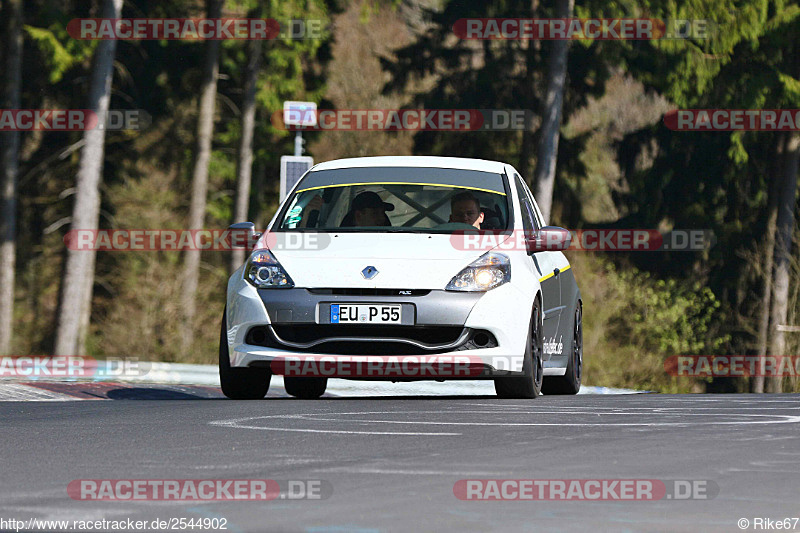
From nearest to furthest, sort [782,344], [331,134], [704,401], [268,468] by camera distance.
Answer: [268,468] < [704,401] < [782,344] < [331,134]

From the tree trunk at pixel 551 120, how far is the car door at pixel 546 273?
16.9 metres

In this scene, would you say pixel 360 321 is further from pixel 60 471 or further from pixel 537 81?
pixel 537 81

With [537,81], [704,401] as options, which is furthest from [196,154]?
[704,401]

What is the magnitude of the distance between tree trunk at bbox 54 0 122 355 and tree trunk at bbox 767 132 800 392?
15.4m

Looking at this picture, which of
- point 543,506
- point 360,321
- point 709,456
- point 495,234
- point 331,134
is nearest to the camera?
point 543,506

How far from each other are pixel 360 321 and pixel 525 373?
124 cm

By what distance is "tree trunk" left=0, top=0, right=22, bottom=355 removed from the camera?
32375 mm

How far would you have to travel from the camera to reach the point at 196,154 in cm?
3662

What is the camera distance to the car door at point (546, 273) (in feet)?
36.4

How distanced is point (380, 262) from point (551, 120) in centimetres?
2026
